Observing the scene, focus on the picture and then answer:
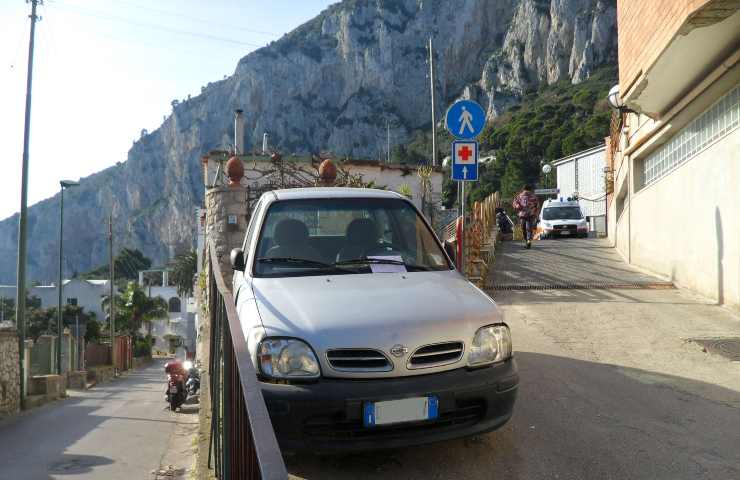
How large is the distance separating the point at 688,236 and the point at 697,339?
11.9ft

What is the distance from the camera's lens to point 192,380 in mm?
17359

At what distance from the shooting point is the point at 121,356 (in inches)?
1670

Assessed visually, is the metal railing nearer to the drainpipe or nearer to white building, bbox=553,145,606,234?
the drainpipe

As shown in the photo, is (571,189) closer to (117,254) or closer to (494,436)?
(494,436)

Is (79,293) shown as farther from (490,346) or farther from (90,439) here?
(490,346)

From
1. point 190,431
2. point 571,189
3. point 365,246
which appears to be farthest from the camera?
point 571,189

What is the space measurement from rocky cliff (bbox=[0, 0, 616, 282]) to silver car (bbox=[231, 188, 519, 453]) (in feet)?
290

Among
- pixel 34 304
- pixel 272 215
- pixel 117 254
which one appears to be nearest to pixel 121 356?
pixel 34 304

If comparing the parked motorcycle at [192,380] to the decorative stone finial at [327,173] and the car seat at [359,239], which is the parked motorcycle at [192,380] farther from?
the car seat at [359,239]

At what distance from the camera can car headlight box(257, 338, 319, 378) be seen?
3311mm

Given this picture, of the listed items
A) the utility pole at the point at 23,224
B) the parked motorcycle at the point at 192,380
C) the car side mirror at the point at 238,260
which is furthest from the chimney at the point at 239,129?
the car side mirror at the point at 238,260

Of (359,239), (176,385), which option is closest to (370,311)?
(359,239)

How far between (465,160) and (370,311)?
523 centimetres

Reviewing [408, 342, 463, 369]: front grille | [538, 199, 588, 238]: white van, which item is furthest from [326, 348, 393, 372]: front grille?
[538, 199, 588, 238]: white van
